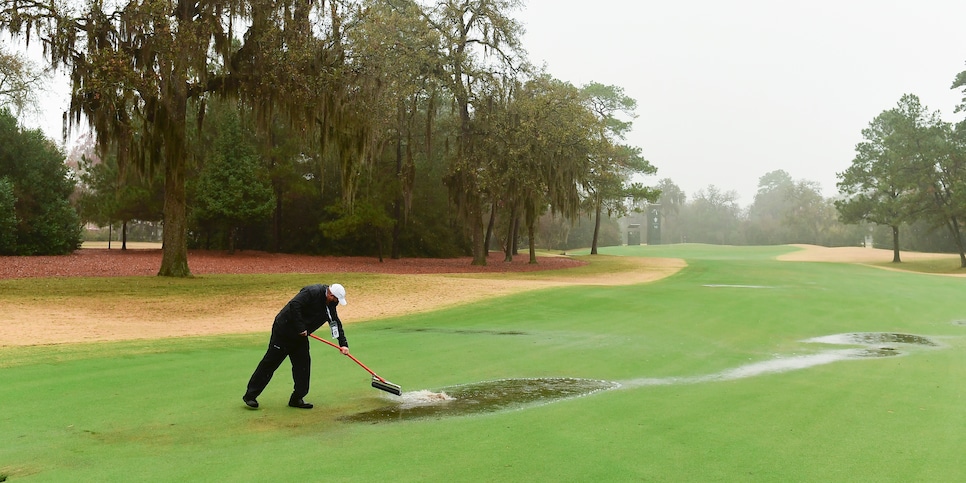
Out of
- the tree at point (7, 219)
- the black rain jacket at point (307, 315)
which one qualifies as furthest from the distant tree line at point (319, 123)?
Result: the black rain jacket at point (307, 315)

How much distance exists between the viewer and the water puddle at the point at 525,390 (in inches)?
301

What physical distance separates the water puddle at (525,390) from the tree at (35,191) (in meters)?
34.6

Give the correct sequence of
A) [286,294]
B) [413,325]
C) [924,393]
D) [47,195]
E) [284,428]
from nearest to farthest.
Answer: [284,428], [924,393], [413,325], [286,294], [47,195]

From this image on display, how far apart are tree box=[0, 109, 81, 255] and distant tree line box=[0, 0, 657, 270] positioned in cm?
226

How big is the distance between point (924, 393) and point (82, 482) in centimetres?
952

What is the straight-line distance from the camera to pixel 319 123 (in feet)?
76.9

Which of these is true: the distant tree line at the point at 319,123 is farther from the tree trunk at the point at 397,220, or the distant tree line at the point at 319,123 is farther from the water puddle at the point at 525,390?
the water puddle at the point at 525,390

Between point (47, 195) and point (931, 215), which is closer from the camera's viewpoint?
point (47, 195)

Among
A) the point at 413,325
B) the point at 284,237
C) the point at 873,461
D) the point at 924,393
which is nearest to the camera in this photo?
the point at 873,461

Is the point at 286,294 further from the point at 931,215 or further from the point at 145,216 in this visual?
the point at 931,215

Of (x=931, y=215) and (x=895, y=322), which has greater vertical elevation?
(x=931, y=215)

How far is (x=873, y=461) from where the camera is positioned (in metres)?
5.80

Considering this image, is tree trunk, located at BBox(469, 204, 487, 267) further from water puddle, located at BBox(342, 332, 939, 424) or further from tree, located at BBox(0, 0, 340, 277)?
water puddle, located at BBox(342, 332, 939, 424)

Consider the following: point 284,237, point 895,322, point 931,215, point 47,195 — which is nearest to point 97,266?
point 47,195
